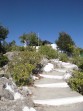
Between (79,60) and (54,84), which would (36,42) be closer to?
(79,60)

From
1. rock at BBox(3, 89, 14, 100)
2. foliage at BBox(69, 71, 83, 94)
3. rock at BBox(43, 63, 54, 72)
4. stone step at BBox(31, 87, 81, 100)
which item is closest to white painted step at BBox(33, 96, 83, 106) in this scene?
stone step at BBox(31, 87, 81, 100)

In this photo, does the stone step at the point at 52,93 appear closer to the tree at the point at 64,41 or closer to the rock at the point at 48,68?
the rock at the point at 48,68

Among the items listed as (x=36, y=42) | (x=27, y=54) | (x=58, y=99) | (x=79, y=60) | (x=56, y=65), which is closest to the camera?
(x=58, y=99)

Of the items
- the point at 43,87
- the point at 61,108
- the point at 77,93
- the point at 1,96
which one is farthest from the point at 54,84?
the point at 1,96

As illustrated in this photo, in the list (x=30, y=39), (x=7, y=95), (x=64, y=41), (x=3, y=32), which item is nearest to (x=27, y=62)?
(x=7, y=95)

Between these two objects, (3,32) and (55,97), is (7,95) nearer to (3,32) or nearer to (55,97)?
(55,97)

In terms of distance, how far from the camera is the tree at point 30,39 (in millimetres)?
41550

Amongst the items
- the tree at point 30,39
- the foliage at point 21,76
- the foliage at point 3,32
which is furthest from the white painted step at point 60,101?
the tree at point 30,39

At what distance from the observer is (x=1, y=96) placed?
982 cm

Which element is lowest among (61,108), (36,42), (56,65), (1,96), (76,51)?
(61,108)

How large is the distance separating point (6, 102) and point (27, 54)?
9524mm

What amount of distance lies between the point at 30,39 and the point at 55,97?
30.5 meters

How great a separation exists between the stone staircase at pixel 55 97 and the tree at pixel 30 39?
26606 millimetres

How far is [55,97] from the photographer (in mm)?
11648
